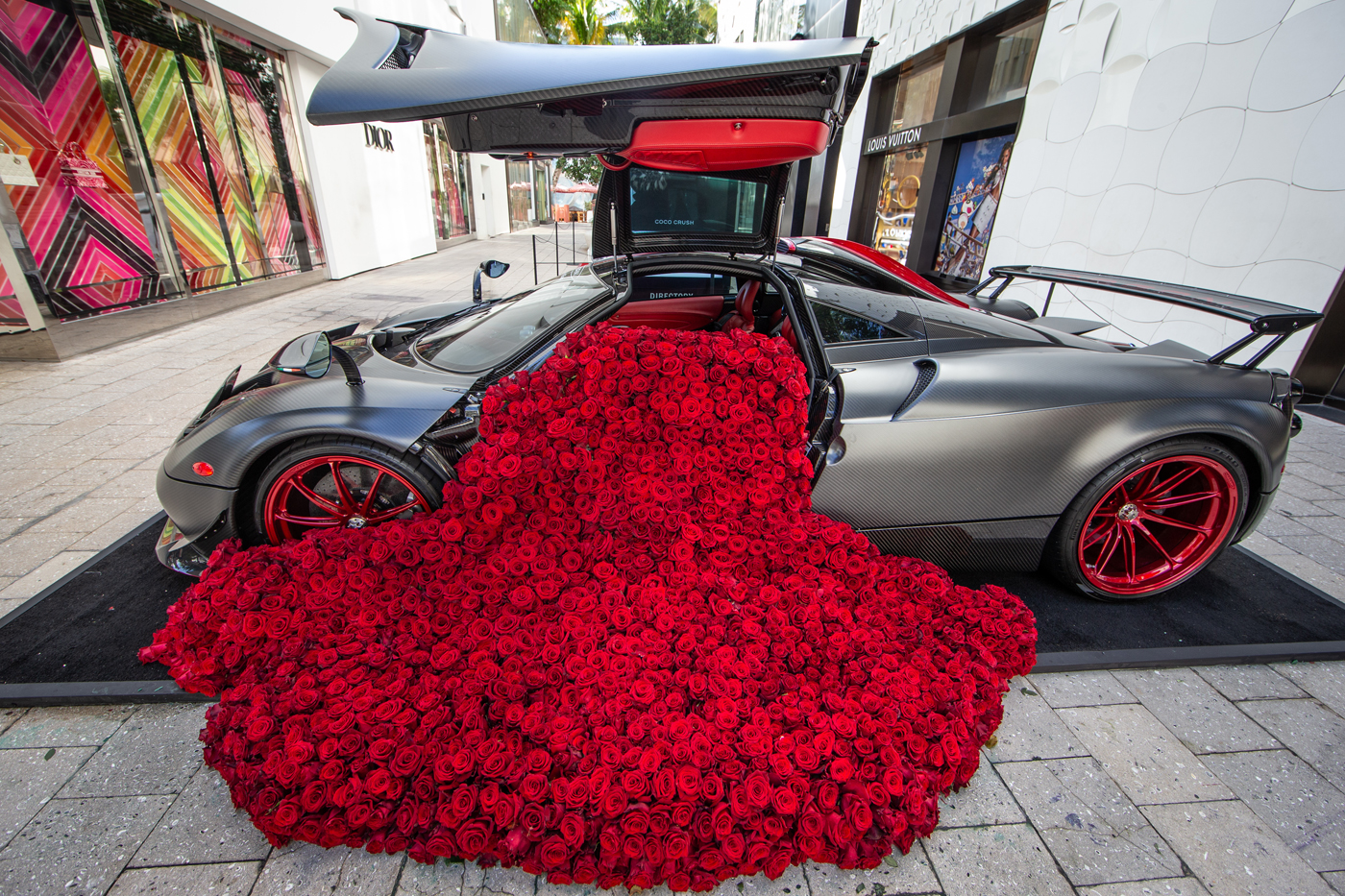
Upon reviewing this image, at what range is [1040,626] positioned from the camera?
7.18 ft

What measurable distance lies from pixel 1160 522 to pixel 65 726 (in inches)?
153

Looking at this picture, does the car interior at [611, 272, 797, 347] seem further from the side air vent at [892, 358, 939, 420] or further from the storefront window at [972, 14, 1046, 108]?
the storefront window at [972, 14, 1046, 108]

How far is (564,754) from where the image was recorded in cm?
144

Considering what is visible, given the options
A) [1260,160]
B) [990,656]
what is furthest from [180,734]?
[1260,160]

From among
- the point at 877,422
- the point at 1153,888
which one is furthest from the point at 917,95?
the point at 1153,888

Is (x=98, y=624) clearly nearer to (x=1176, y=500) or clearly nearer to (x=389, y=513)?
(x=389, y=513)

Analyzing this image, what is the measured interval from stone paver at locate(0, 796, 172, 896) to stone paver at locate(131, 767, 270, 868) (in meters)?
0.04

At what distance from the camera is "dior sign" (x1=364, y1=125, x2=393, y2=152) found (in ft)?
33.8

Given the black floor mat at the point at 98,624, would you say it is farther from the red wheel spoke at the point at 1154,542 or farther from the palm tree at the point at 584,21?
the palm tree at the point at 584,21

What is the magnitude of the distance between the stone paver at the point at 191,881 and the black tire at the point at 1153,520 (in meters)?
2.69

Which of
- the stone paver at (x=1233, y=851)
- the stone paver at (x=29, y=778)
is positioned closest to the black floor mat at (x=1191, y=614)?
the stone paver at (x=1233, y=851)

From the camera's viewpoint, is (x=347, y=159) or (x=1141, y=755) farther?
(x=347, y=159)

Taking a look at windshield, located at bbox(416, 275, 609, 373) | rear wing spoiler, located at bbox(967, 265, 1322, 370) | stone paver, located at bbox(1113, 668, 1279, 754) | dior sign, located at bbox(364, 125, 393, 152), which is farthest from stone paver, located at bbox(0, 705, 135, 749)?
dior sign, located at bbox(364, 125, 393, 152)

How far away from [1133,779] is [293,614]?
249 cm
